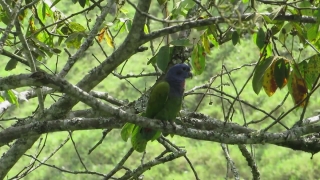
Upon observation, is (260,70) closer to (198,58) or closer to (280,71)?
(280,71)

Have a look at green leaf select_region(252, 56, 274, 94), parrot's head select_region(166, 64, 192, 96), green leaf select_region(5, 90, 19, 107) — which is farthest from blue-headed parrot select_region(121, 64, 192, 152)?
green leaf select_region(252, 56, 274, 94)

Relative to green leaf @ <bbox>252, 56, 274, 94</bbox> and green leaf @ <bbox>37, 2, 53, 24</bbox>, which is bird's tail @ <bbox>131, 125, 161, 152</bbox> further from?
green leaf @ <bbox>37, 2, 53, 24</bbox>

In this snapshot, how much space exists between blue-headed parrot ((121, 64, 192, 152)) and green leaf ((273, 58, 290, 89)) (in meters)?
0.87

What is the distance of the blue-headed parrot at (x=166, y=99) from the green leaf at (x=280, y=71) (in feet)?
2.87

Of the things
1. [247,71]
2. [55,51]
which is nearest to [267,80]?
[55,51]

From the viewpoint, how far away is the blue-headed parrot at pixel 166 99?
3.06 m

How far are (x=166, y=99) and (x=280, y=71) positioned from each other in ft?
3.63

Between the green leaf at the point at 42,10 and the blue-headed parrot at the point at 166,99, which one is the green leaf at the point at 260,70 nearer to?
the blue-headed parrot at the point at 166,99

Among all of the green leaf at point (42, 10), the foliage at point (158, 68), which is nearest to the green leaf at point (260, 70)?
the foliage at point (158, 68)

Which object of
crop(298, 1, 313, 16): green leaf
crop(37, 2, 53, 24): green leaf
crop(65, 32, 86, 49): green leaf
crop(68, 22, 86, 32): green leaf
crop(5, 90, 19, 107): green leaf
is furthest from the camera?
crop(68, 22, 86, 32): green leaf

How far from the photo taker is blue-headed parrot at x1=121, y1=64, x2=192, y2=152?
306 cm

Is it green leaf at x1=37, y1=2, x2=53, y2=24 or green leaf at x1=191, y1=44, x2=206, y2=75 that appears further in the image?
green leaf at x1=37, y1=2, x2=53, y2=24

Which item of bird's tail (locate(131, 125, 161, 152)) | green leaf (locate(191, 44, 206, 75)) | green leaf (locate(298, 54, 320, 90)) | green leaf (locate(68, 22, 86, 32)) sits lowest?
green leaf (locate(298, 54, 320, 90))

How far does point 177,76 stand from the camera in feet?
11.4
